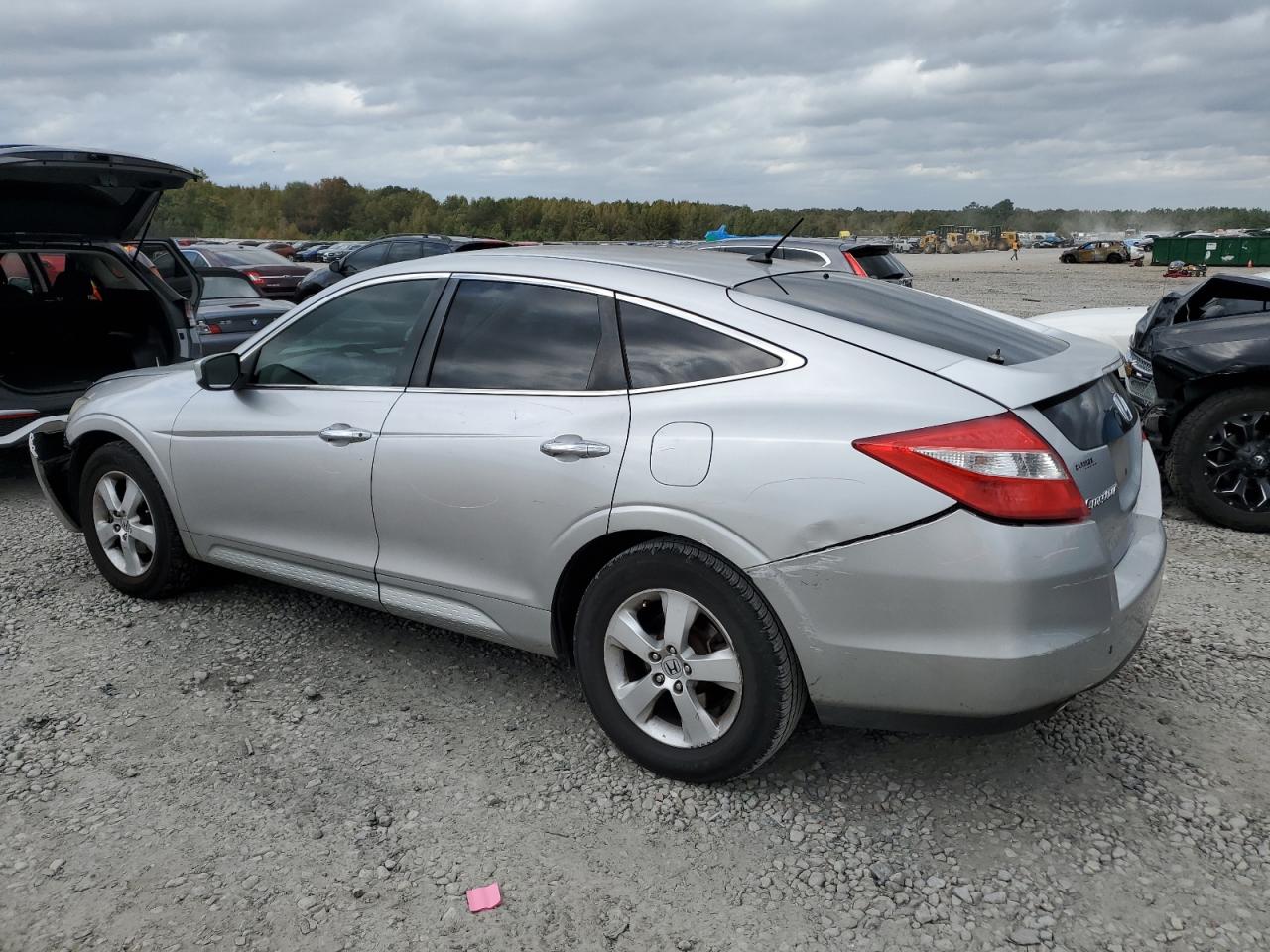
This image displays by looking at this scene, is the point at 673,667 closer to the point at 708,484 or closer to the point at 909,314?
the point at 708,484

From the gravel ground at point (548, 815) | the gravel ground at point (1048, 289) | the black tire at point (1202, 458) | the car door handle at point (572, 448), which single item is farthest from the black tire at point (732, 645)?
the gravel ground at point (1048, 289)

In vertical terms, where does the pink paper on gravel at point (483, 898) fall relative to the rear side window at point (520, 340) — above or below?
below

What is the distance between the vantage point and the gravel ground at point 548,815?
2.50 meters

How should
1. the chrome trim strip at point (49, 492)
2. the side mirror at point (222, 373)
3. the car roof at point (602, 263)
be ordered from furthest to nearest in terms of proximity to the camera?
1. the chrome trim strip at point (49, 492)
2. the side mirror at point (222, 373)
3. the car roof at point (602, 263)

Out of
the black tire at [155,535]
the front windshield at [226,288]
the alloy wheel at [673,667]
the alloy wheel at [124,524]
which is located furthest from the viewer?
the front windshield at [226,288]

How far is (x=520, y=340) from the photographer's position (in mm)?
3385

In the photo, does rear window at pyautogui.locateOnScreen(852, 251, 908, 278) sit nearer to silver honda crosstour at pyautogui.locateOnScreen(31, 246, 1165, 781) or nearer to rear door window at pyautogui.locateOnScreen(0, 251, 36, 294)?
rear door window at pyautogui.locateOnScreen(0, 251, 36, 294)

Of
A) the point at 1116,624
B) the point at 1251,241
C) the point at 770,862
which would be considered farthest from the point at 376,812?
the point at 1251,241

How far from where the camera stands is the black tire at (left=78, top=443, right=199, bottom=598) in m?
4.46

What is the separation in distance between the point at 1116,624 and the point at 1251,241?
50.9 m

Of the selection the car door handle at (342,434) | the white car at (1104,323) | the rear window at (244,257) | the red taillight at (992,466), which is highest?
the red taillight at (992,466)

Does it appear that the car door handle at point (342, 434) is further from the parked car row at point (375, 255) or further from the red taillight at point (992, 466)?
the parked car row at point (375, 255)

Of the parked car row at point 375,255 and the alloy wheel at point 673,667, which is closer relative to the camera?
the alloy wheel at point 673,667

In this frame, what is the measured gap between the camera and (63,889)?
2645mm
